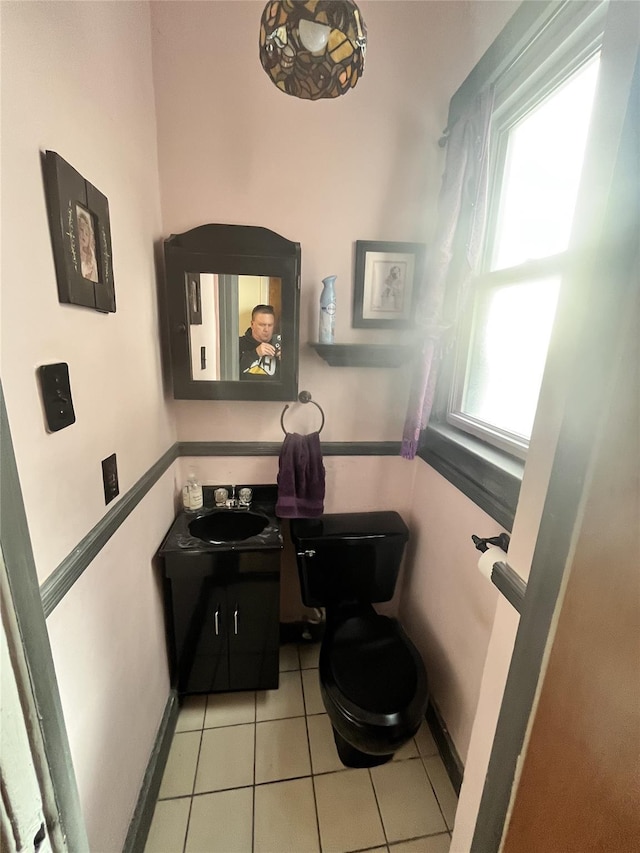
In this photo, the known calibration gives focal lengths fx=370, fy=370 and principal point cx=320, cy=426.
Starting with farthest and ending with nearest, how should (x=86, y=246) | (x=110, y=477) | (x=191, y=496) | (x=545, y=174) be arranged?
(x=191, y=496) → (x=545, y=174) → (x=110, y=477) → (x=86, y=246)

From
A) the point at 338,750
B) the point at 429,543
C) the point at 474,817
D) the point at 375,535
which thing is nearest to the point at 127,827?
the point at 338,750

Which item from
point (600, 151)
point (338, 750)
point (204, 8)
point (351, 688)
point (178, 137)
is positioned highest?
point (204, 8)

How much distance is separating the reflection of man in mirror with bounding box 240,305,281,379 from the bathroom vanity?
0.60 meters

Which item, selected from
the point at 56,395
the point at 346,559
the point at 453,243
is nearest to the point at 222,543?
the point at 346,559

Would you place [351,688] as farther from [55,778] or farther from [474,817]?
[55,778]

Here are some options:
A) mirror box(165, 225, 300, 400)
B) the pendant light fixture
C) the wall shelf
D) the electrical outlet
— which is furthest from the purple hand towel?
the pendant light fixture

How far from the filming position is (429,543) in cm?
150

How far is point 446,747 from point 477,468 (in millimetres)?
1056

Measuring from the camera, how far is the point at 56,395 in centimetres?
69

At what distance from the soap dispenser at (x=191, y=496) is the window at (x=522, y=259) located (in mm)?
1091

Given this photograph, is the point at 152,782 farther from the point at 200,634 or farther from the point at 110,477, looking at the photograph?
the point at 110,477

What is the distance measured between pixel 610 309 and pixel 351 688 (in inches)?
50.1

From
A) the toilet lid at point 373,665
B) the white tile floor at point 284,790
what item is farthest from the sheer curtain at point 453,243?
the white tile floor at point 284,790

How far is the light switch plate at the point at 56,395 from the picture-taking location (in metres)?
0.66
